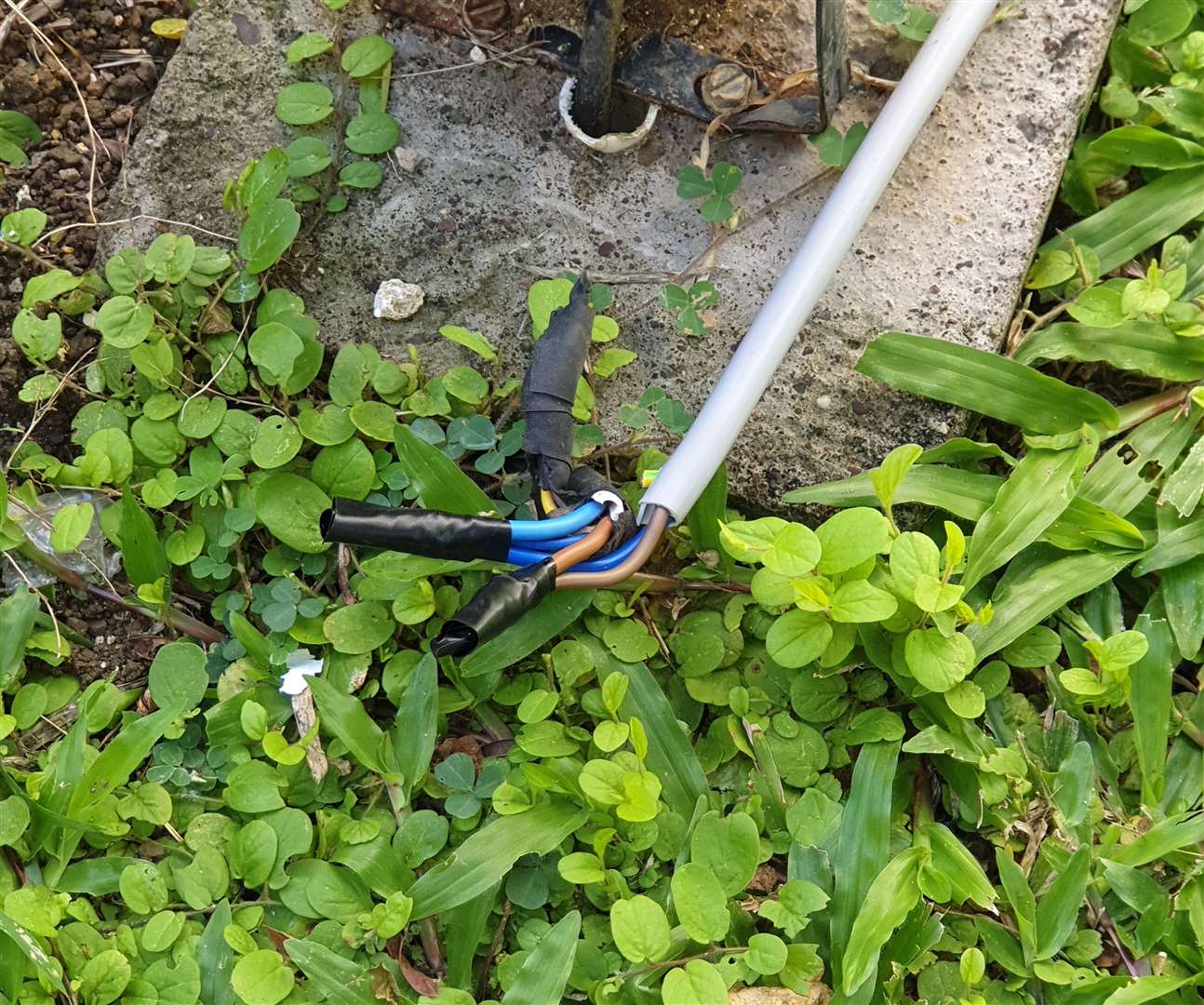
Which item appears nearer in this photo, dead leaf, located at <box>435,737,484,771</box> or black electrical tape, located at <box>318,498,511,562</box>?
black electrical tape, located at <box>318,498,511,562</box>

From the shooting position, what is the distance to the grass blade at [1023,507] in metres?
1.77

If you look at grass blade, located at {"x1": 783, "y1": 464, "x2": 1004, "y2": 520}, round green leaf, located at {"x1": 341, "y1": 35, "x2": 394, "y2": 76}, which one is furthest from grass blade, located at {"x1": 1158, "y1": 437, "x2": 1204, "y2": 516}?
round green leaf, located at {"x1": 341, "y1": 35, "x2": 394, "y2": 76}

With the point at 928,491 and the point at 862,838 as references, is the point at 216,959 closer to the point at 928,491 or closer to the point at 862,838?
the point at 862,838

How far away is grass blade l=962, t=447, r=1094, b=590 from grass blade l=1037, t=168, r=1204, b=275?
17.8 inches

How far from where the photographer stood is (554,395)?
1831 mm

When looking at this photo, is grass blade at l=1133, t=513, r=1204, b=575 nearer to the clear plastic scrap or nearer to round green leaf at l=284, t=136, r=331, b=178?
round green leaf at l=284, t=136, r=331, b=178

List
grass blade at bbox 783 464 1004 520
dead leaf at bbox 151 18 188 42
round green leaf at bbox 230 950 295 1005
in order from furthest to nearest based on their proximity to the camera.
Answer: dead leaf at bbox 151 18 188 42 → grass blade at bbox 783 464 1004 520 → round green leaf at bbox 230 950 295 1005

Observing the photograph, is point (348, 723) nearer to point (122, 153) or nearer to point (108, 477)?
point (108, 477)

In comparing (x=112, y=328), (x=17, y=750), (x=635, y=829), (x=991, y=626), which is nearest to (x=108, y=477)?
(x=112, y=328)

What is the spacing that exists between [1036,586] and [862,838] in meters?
0.53

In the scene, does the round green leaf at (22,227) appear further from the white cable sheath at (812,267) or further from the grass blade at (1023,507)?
the grass blade at (1023,507)

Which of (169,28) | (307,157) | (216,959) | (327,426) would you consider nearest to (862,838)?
(216,959)

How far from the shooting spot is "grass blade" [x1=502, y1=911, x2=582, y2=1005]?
1597 mm

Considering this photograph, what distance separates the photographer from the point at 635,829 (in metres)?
1.71
